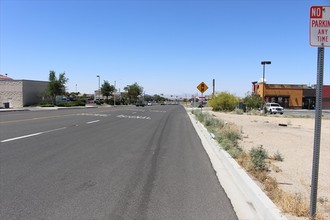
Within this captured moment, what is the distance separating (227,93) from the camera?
2815 inches

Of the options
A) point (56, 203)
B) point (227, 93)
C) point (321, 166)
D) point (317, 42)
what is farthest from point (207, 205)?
point (227, 93)

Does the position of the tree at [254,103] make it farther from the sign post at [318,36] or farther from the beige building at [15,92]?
the sign post at [318,36]

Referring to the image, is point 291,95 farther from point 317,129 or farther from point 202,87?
point 317,129

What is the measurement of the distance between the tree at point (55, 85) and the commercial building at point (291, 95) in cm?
4395

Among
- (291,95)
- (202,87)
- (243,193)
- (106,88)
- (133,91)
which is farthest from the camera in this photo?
(133,91)

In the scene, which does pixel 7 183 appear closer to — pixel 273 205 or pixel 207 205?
pixel 207 205

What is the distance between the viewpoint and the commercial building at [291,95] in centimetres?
8981

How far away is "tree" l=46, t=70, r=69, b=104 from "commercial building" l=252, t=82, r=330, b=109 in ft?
144

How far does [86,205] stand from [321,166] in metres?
8.30

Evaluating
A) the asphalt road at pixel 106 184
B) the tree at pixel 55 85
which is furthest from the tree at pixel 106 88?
the asphalt road at pixel 106 184

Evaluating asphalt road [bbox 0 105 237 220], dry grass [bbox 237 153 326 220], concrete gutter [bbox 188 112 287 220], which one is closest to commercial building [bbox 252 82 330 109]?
asphalt road [bbox 0 105 237 220]

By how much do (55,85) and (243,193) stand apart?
226 ft

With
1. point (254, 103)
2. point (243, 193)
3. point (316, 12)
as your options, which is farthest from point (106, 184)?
point (254, 103)

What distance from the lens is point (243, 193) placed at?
736cm
